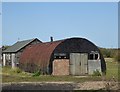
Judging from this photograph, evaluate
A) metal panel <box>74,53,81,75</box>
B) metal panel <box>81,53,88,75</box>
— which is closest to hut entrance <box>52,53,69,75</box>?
metal panel <box>74,53,81,75</box>

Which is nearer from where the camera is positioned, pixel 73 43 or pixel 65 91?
pixel 65 91

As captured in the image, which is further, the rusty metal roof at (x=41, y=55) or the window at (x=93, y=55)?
the window at (x=93, y=55)

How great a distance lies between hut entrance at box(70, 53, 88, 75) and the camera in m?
31.5

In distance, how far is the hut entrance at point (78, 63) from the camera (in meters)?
31.5

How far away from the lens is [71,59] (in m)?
31.7

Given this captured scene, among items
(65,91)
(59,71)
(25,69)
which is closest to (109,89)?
(65,91)

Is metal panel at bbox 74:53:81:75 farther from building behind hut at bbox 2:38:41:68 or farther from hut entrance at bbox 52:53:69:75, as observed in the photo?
building behind hut at bbox 2:38:41:68

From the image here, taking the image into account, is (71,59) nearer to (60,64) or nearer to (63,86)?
(60,64)

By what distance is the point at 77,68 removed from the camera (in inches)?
1248

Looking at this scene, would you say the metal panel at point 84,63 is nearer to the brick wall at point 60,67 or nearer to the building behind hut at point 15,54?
the brick wall at point 60,67

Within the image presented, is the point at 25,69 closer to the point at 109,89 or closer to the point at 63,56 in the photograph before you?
the point at 63,56

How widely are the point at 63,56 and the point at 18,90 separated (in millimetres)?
14418

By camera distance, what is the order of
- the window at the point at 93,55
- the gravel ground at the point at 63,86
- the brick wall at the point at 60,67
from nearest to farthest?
the gravel ground at the point at 63,86, the brick wall at the point at 60,67, the window at the point at 93,55

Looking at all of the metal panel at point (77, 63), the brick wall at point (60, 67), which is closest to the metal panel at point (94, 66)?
the metal panel at point (77, 63)
